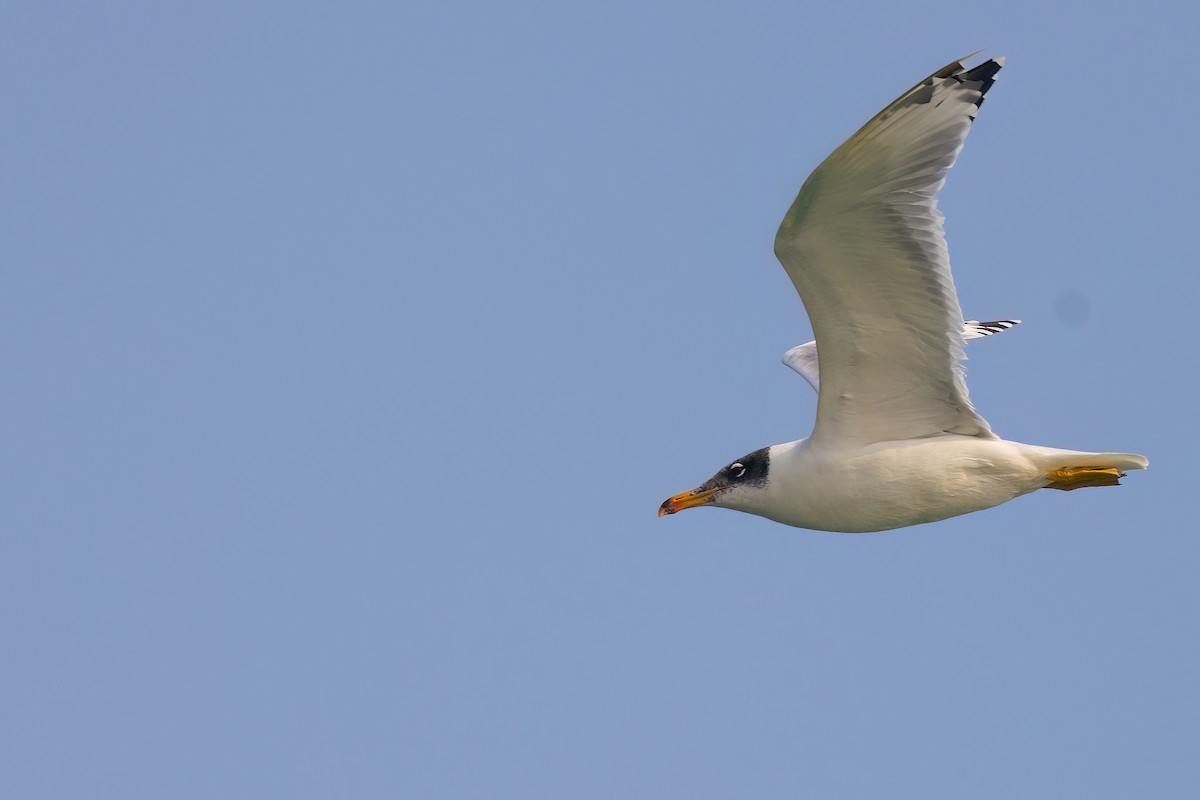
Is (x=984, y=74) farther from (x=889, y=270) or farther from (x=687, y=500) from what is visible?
(x=687, y=500)

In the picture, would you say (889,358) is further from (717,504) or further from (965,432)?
(717,504)

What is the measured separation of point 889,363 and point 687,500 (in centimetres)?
215

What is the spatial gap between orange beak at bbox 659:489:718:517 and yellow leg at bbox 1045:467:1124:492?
8.47 ft

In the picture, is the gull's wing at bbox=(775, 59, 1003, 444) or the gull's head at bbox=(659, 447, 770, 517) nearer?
the gull's wing at bbox=(775, 59, 1003, 444)

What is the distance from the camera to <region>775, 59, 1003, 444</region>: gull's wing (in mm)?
10305

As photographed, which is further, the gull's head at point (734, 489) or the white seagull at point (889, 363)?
the gull's head at point (734, 489)

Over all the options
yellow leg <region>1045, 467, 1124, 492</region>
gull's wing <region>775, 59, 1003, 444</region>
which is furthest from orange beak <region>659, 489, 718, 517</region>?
yellow leg <region>1045, 467, 1124, 492</region>

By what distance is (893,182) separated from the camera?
1052 centimetres

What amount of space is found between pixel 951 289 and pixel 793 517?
226 centimetres

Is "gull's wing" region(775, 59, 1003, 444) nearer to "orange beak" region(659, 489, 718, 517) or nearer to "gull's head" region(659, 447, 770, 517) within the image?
"gull's head" region(659, 447, 770, 517)

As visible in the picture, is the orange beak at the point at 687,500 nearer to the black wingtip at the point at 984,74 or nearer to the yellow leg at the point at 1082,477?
the yellow leg at the point at 1082,477

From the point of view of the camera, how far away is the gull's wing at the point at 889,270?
406 inches

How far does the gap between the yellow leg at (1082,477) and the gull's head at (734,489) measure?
83.9 inches

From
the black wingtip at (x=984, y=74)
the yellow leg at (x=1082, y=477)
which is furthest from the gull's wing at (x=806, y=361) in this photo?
the black wingtip at (x=984, y=74)
